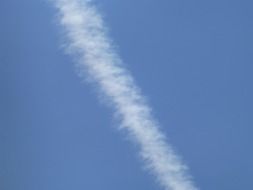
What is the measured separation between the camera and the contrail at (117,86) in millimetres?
868

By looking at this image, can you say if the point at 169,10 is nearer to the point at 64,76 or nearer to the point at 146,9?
the point at 146,9

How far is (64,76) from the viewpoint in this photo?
2.89 feet

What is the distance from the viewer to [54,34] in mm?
871

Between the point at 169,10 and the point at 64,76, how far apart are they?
257mm

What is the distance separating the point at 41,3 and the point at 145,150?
38 centimetres

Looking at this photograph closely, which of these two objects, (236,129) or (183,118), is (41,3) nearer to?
(183,118)

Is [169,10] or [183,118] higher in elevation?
[169,10]

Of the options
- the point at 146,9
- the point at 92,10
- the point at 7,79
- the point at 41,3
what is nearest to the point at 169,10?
the point at 146,9

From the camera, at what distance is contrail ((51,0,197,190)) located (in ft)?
2.85

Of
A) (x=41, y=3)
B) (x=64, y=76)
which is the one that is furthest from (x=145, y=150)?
(x=41, y=3)

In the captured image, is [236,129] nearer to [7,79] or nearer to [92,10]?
[92,10]

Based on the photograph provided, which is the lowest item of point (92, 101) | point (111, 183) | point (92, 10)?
point (111, 183)

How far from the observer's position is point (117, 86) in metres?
0.89

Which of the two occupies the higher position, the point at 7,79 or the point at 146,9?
the point at 146,9
